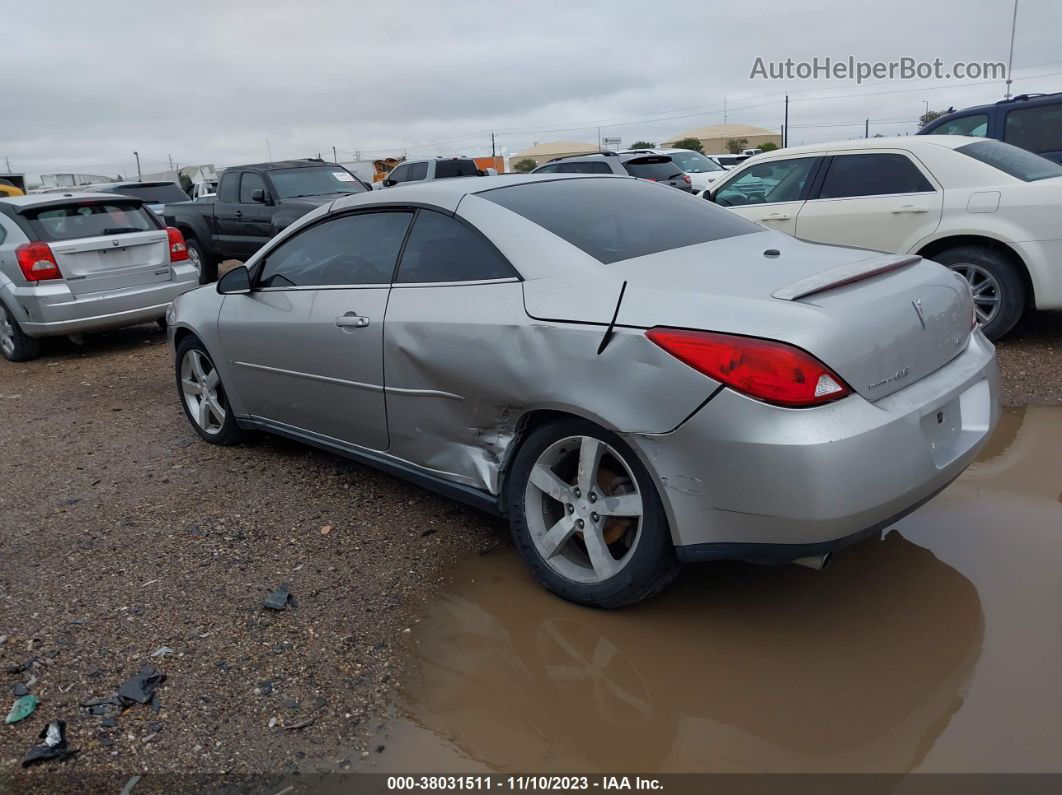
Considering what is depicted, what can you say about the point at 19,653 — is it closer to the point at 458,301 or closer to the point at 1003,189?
the point at 458,301

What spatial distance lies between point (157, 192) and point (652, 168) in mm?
9937

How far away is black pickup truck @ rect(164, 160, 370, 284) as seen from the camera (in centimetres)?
1121

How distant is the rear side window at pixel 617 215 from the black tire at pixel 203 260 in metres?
10.4

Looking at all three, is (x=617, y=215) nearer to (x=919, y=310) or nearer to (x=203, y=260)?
(x=919, y=310)

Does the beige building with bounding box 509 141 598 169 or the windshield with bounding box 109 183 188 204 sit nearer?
the windshield with bounding box 109 183 188 204

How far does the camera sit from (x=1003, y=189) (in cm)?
590

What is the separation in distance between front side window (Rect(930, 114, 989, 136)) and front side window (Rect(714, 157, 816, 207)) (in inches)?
120

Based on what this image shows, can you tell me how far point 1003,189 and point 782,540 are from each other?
4.66m

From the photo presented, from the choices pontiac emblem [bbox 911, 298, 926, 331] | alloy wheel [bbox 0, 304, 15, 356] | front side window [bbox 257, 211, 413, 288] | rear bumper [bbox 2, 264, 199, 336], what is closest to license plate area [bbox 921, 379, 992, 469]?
pontiac emblem [bbox 911, 298, 926, 331]

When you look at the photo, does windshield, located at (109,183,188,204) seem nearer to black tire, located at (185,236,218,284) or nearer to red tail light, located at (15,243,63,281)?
black tire, located at (185,236,218,284)

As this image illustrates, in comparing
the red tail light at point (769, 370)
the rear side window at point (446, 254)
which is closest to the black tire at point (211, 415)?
the rear side window at point (446, 254)

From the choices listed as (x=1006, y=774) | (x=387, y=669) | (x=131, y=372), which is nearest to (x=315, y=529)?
(x=387, y=669)

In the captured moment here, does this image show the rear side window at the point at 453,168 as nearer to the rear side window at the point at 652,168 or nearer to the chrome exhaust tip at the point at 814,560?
the rear side window at the point at 652,168

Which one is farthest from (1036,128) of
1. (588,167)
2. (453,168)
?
(453,168)
